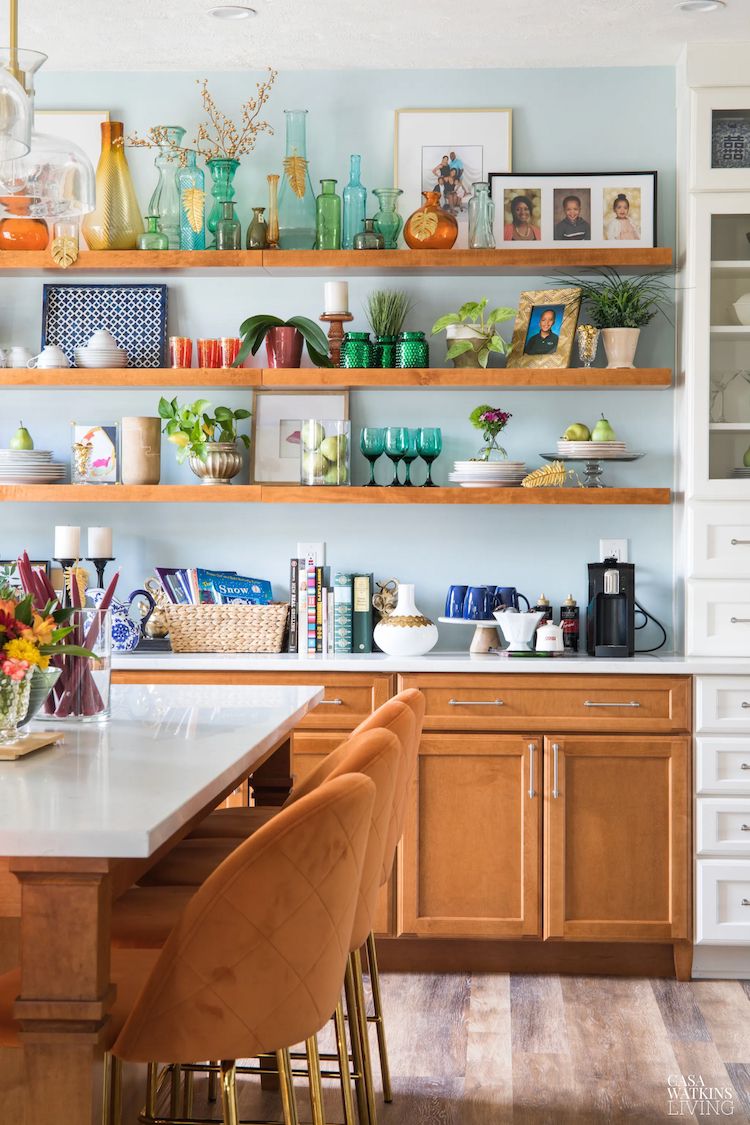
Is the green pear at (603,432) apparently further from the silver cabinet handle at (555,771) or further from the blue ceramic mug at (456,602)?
the silver cabinet handle at (555,771)

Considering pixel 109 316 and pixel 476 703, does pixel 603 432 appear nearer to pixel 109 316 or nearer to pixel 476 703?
pixel 476 703

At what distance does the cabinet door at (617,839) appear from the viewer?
3.58 m

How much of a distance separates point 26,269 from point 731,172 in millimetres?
2304

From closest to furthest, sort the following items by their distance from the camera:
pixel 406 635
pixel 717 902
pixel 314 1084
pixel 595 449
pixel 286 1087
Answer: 1. pixel 286 1087
2. pixel 314 1084
3. pixel 717 902
4. pixel 406 635
5. pixel 595 449

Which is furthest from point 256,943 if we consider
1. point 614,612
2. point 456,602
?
point 456,602

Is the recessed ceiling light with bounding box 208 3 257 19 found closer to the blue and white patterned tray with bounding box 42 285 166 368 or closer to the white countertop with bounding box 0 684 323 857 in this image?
the blue and white patterned tray with bounding box 42 285 166 368

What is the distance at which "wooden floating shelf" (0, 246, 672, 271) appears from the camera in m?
3.90

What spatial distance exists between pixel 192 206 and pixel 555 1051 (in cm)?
280

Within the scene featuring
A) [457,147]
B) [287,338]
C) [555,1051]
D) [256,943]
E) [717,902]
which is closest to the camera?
[256,943]

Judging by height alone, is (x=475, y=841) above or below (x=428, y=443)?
below

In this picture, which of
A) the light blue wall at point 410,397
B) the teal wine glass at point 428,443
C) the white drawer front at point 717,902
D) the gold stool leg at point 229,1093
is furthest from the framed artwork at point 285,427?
the gold stool leg at point 229,1093

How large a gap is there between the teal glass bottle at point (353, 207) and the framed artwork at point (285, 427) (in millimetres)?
511

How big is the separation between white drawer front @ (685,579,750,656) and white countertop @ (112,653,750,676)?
0.14 feet

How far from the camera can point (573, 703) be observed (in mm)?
3623
